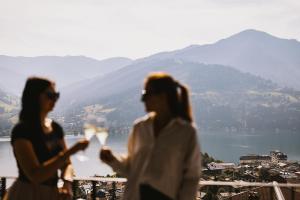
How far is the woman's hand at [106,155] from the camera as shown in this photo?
8.65 ft

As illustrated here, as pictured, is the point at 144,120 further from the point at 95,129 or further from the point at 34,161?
the point at 34,161

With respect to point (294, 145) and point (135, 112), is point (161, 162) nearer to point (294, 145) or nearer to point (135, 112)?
point (294, 145)

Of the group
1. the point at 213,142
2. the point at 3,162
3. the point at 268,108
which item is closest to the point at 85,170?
the point at 3,162

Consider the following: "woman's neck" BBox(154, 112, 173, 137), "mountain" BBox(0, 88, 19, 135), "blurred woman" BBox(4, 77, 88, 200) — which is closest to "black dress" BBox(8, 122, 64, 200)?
"blurred woman" BBox(4, 77, 88, 200)

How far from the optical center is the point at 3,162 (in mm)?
55750

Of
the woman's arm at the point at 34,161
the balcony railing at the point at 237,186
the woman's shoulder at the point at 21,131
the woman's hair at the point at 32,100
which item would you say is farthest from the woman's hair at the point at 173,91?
the balcony railing at the point at 237,186

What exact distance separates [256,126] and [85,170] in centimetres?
11802

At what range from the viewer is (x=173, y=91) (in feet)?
8.46

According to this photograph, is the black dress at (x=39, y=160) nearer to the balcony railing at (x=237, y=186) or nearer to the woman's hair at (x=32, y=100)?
the woman's hair at (x=32, y=100)

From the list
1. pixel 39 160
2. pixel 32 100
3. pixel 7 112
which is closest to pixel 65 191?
pixel 39 160

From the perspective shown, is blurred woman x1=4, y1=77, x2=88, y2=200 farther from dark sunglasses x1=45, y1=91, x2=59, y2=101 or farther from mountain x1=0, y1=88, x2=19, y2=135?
mountain x1=0, y1=88, x2=19, y2=135

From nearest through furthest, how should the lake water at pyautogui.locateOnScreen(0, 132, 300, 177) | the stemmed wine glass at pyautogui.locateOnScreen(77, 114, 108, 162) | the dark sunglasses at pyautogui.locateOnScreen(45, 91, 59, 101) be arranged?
1. the stemmed wine glass at pyautogui.locateOnScreen(77, 114, 108, 162)
2. the dark sunglasses at pyautogui.locateOnScreen(45, 91, 59, 101)
3. the lake water at pyautogui.locateOnScreen(0, 132, 300, 177)

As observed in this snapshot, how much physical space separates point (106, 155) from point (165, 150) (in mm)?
368

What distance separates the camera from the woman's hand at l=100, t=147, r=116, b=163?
8.65 ft
